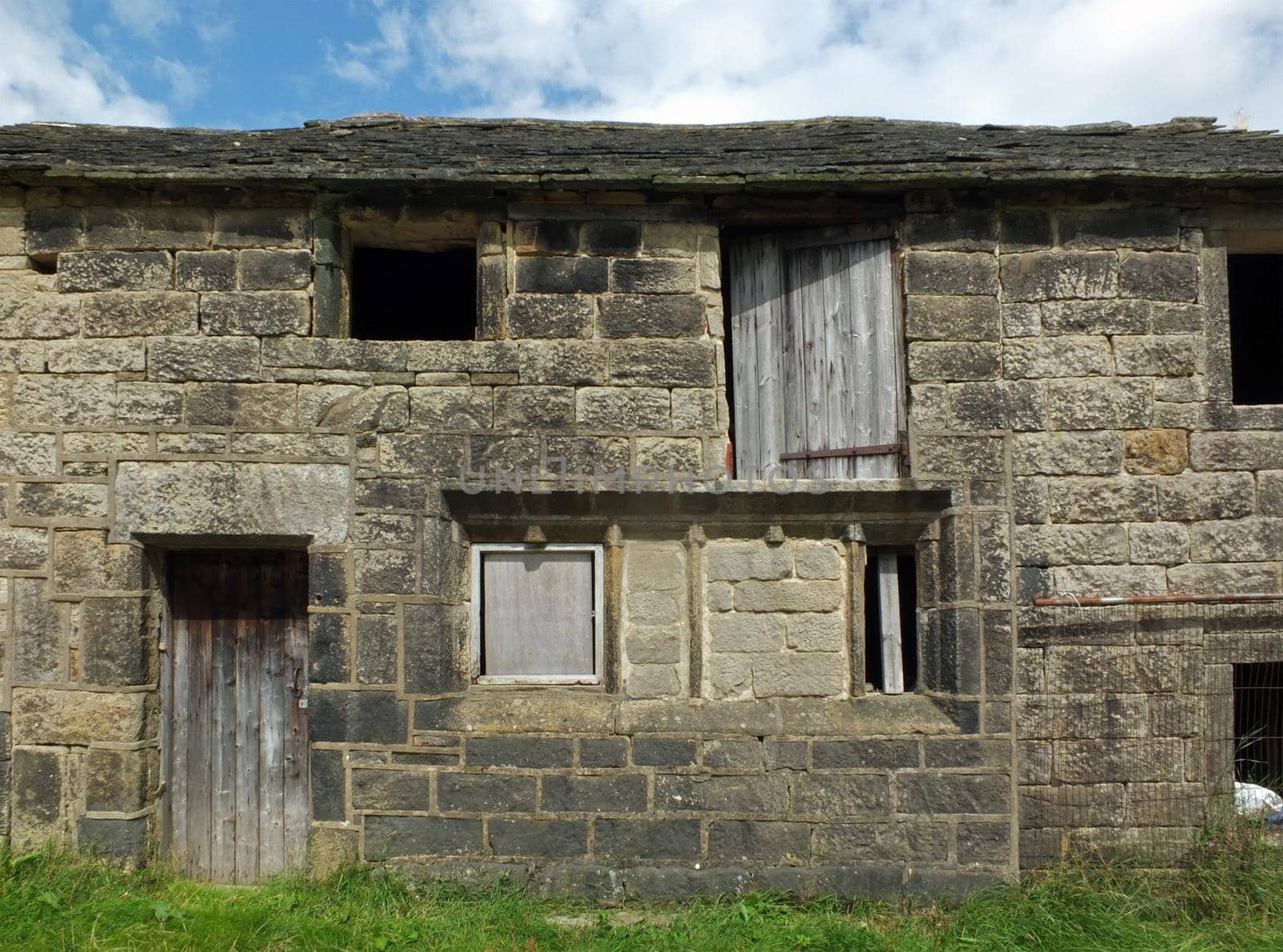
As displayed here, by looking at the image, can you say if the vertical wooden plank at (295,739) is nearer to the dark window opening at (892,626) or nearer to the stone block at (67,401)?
the stone block at (67,401)

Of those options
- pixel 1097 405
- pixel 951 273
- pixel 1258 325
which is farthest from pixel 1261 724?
pixel 951 273

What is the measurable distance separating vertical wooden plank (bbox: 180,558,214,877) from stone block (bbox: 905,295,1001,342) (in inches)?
180

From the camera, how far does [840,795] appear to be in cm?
420

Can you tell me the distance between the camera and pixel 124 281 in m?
4.31

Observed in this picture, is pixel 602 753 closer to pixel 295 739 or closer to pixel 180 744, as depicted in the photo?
pixel 295 739

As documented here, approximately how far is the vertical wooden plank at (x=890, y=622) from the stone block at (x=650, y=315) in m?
1.81

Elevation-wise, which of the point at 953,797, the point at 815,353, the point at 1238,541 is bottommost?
the point at 953,797

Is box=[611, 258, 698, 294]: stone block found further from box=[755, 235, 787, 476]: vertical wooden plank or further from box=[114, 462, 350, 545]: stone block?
box=[114, 462, 350, 545]: stone block

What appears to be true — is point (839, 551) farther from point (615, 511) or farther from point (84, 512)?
point (84, 512)

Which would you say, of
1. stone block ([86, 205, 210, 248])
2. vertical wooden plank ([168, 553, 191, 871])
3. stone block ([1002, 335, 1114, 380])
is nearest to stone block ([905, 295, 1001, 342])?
stone block ([1002, 335, 1114, 380])

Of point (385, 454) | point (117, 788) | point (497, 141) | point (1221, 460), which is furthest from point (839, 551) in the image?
point (117, 788)

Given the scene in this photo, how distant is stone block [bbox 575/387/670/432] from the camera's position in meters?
4.31

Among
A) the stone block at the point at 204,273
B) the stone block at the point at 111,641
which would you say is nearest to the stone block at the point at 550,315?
the stone block at the point at 204,273

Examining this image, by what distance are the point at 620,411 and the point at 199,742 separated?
3.19 metres
